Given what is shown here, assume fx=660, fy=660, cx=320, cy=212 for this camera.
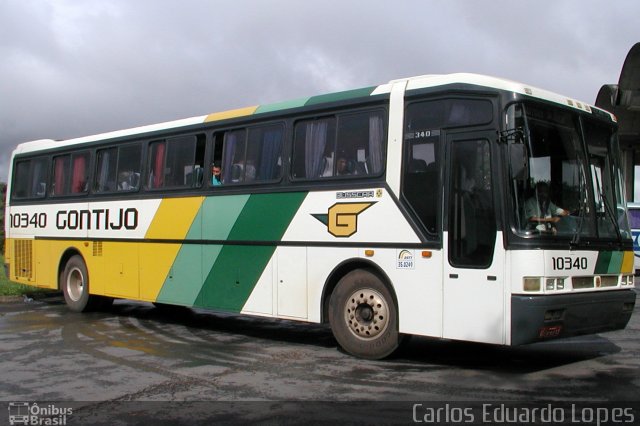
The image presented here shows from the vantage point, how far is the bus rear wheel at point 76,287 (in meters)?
13.4

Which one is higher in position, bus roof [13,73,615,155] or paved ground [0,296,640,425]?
bus roof [13,73,615,155]

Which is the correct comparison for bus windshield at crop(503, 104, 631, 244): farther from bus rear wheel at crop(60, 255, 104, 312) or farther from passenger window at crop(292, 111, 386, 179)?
bus rear wheel at crop(60, 255, 104, 312)

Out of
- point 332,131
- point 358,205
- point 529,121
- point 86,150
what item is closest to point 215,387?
point 358,205

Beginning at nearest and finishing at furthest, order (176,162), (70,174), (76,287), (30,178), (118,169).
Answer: (176,162)
(118,169)
(70,174)
(76,287)
(30,178)

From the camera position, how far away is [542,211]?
7148 millimetres

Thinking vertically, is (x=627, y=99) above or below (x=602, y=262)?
above

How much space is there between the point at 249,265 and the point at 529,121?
4500mm

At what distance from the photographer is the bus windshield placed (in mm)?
7027

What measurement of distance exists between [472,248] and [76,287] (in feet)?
31.0

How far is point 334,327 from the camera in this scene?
28.2 ft

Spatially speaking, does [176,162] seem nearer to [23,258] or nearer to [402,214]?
[402,214]

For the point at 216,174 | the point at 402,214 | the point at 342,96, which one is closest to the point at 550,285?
the point at 402,214

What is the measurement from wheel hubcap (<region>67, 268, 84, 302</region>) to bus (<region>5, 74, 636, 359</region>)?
2.86m

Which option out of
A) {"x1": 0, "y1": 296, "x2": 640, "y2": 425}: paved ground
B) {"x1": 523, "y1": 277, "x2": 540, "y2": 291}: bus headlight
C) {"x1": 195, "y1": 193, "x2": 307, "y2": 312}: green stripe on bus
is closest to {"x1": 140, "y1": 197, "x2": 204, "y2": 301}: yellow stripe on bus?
{"x1": 0, "y1": 296, "x2": 640, "y2": 425}: paved ground
